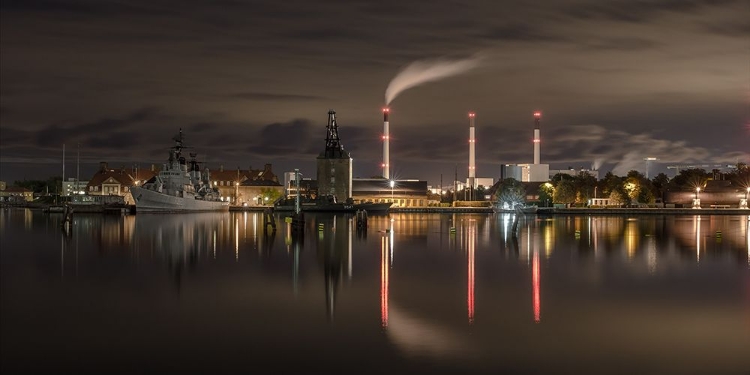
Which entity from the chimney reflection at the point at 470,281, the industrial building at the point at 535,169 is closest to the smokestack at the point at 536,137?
the industrial building at the point at 535,169

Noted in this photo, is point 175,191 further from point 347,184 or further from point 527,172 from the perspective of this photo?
point 527,172

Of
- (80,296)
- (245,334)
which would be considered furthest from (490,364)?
(80,296)

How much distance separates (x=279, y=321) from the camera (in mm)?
16578

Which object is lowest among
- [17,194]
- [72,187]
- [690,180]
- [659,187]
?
[17,194]

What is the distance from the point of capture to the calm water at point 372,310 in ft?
43.0

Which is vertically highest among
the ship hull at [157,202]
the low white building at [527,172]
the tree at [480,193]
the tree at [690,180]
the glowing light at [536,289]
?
the low white building at [527,172]

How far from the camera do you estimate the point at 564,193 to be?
110312 mm

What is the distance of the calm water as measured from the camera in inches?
516

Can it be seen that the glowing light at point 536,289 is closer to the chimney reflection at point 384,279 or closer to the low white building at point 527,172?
the chimney reflection at point 384,279

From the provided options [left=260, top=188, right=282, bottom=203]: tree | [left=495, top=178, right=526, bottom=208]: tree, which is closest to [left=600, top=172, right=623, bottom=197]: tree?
[left=495, top=178, right=526, bottom=208]: tree

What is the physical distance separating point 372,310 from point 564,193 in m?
96.0

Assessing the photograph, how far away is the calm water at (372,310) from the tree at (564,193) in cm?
7612

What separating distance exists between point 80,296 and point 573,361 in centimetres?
1312

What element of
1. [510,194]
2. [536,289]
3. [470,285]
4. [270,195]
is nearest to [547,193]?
[510,194]
